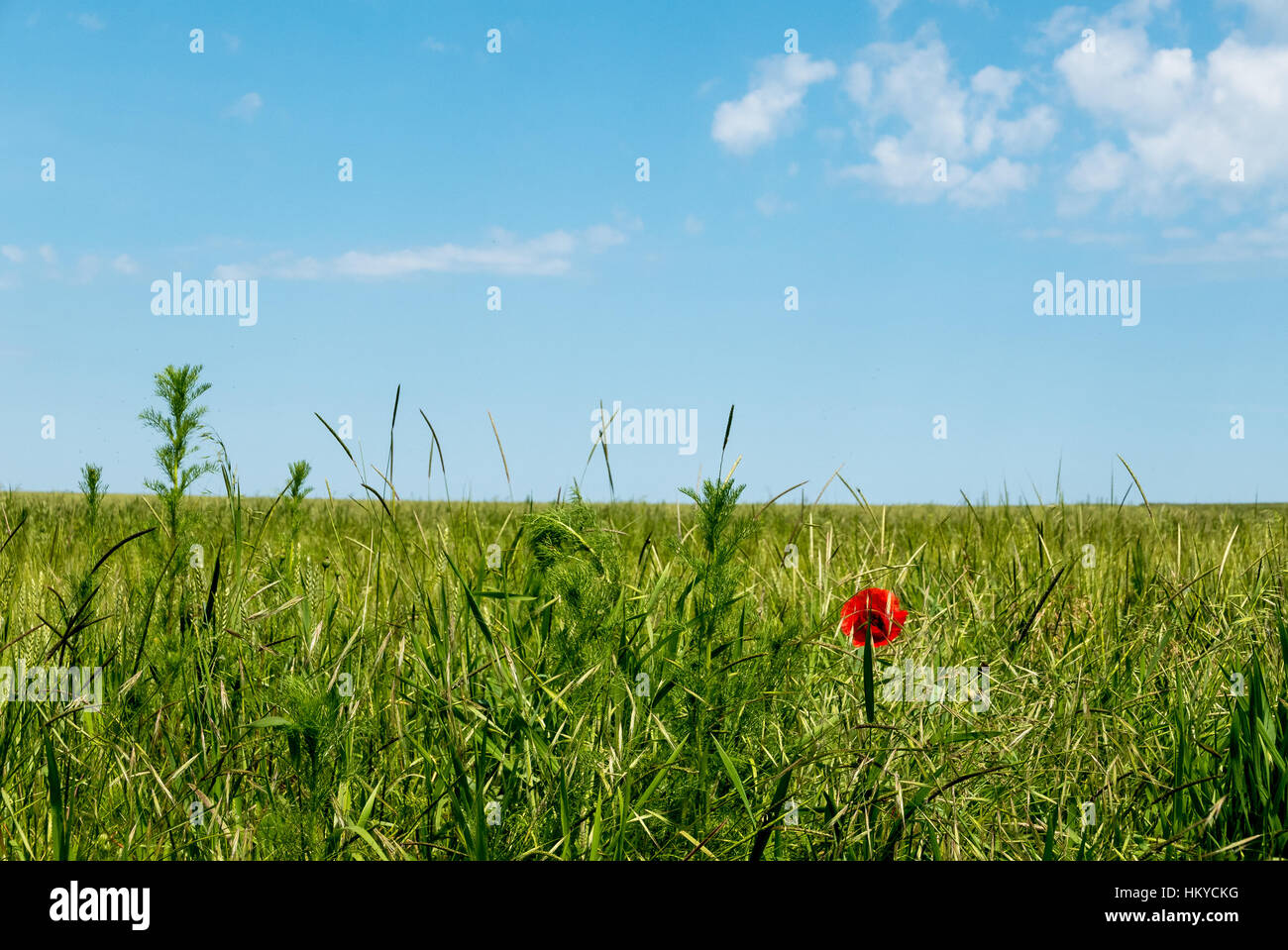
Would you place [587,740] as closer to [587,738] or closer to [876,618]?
[587,738]

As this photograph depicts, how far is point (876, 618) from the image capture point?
2.38 meters

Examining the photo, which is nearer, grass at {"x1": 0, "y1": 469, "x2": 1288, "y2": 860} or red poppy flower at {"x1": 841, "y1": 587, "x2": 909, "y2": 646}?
grass at {"x1": 0, "y1": 469, "x2": 1288, "y2": 860}

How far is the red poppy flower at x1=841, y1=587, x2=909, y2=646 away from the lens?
2396 mm

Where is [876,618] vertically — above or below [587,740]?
above

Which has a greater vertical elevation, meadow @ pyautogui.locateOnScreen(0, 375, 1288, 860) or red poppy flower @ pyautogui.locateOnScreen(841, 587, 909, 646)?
red poppy flower @ pyautogui.locateOnScreen(841, 587, 909, 646)

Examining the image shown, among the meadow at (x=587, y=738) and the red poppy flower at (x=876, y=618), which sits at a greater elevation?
the red poppy flower at (x=876, y=618)

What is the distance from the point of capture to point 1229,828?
79.8 inches

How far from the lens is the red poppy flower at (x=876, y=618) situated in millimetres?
2396

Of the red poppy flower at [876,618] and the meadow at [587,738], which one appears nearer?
the meadow at [587,738]

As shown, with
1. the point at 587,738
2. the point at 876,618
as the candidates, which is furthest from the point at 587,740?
the point at 876,618

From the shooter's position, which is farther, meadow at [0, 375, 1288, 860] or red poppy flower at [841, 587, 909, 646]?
red poppy flower at [841, 587, 909, 646]

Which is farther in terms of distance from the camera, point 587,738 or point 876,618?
point 876,618
